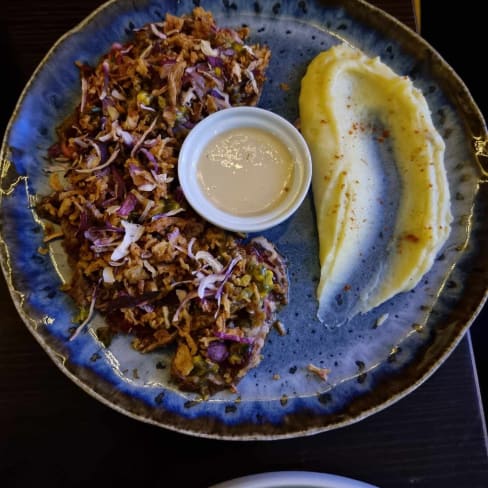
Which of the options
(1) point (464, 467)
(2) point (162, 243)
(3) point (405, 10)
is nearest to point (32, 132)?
(2) point (162, 243)

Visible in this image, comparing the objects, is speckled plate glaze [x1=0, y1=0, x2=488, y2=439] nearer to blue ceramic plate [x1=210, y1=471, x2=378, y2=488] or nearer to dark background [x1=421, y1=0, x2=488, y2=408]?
blue ceramic plate [x1=210, y1=471, x2=378, y2=488]

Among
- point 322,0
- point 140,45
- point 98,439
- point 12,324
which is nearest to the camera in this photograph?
point 98,439

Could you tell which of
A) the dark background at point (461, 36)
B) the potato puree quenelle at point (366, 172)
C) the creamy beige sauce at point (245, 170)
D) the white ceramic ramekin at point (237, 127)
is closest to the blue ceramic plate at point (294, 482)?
the potato puree quenelle at point (366, 172)

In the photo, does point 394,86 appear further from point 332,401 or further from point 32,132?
point 32,132

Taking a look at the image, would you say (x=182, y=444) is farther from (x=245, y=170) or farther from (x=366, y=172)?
(x=366, y=172)

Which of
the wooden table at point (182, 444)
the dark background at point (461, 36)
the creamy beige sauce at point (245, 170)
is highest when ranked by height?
the dark background at point (461, 36)

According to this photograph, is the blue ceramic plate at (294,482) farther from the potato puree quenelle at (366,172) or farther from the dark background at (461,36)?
the dark background at (461,36)
